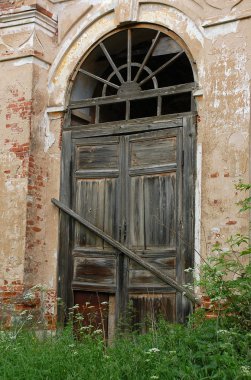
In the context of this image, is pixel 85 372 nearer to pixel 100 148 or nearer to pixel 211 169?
pixel 211 169

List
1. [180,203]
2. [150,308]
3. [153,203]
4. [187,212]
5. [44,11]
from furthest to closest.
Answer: [44,11] → [153,203] → [150,308] → [180,203] → [187,212]

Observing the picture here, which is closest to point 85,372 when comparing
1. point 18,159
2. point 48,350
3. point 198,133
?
point 48,350

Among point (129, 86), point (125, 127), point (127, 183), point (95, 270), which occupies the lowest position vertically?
point (95, 270)

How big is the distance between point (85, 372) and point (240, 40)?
14.7 feet

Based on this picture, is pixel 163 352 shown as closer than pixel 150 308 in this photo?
Yes

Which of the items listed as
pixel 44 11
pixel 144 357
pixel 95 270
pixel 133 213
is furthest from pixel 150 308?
pixel 44 11

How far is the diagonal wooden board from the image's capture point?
8.06 meters

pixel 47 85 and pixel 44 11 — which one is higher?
pixel 44 11

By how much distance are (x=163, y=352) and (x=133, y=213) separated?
3.24 meters

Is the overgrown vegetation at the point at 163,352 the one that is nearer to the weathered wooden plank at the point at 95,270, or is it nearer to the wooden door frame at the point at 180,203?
the wooden door frame at the point at 180,203

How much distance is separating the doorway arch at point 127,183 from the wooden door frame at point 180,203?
1cm

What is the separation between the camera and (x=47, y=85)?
9.73 metres

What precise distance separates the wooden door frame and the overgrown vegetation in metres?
1.47

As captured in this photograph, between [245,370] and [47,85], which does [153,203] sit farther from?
[245,370]
